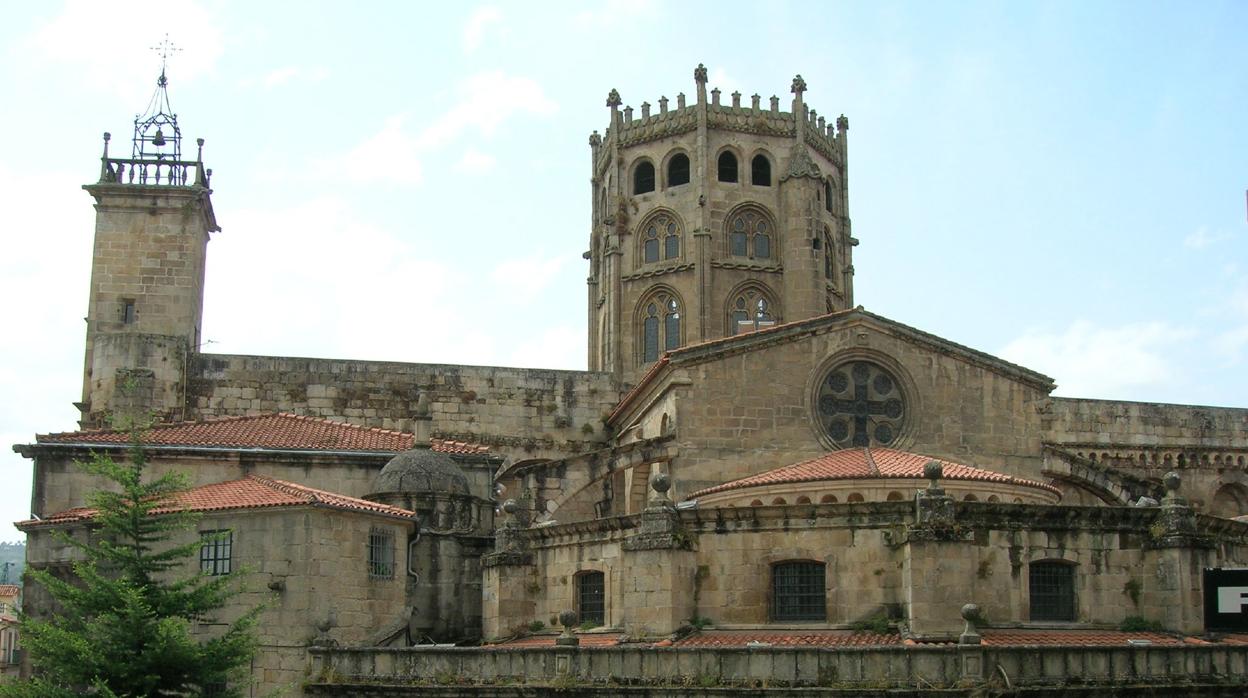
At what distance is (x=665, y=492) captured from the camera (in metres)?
32.4

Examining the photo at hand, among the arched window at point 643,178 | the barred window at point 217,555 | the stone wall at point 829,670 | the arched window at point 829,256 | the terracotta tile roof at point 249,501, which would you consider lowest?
the stone wall at point 829,670

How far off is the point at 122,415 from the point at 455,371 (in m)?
10.3

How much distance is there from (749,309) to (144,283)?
Answer: 21.5m

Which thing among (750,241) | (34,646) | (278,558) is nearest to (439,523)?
(278,558)

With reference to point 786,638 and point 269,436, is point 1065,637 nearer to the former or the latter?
point 786,638

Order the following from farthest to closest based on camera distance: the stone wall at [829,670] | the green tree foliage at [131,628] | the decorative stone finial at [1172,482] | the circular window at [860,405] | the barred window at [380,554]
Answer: the circular window at [860,405] < the barred window at [380,554] < the decorative stone finial at [1172,482] < the green tree foliage at [131,628] < the stone wall at [829,670]

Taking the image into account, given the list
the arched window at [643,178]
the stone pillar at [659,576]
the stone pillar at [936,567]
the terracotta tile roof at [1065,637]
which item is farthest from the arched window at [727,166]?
the terracotta tile roof at [1065,637]

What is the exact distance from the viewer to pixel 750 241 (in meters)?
57.0

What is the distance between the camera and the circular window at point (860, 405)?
37656 mm

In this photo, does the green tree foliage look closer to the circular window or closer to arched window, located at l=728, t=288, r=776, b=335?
the circular window

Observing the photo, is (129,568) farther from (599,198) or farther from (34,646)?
(599,198)

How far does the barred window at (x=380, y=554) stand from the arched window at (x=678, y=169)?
1035 inches

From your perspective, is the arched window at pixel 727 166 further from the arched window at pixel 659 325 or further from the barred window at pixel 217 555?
the barred window at pixel 217 555

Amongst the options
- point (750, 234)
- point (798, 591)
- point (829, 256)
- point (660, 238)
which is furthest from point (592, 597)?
point (829, 256)
